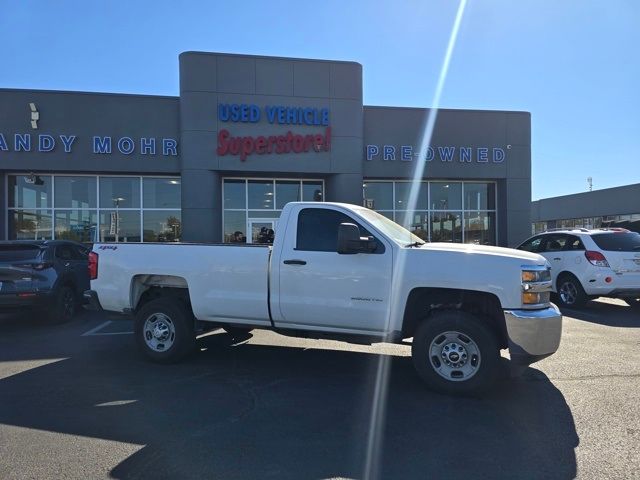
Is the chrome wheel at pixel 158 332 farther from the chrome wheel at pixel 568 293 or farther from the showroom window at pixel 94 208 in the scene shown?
the showroom window at pixel 94 208

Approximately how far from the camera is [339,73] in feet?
58.4

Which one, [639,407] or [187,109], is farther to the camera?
[187,109]

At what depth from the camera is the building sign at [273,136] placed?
55.5 ft

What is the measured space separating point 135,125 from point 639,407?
16.2m

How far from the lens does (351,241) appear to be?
18.0ft

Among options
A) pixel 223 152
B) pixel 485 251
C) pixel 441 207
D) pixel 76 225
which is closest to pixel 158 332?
pixel 485 251

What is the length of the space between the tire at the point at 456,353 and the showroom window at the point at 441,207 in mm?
14035

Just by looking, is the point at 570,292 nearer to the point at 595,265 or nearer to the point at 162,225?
the point at 595,265

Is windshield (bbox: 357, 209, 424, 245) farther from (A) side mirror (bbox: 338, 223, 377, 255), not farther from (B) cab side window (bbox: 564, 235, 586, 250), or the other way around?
(B) cab side window (bbox: 564, 235, 586, 250)

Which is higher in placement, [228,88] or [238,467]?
[228,88]

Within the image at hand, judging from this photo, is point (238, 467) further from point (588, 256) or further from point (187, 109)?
point (187, 109)

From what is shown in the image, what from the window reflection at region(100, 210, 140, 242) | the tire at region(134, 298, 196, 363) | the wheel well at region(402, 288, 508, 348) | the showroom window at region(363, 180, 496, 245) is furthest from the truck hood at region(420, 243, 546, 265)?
the window reflection at region(100, 210, 140, 242)

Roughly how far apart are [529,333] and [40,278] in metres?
8.44

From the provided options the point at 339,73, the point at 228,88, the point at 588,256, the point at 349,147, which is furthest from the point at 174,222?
the point at 588,256
